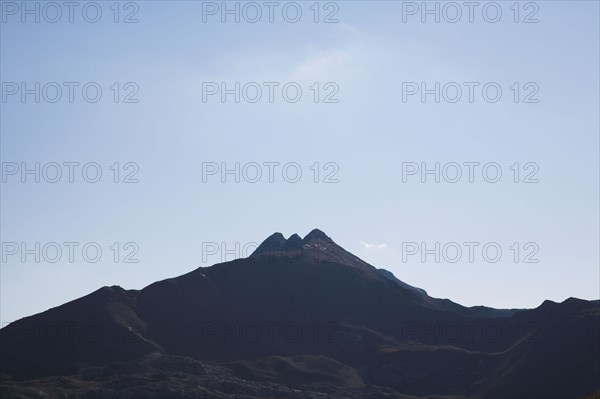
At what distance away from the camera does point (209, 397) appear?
15338cm

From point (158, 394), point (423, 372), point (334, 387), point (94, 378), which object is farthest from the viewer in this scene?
point (423, 372)

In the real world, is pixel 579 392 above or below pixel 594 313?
below

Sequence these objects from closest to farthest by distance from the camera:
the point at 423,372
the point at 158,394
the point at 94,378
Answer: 1. the point at 158,394
2. the point at 94,378
3. the point at 423,372

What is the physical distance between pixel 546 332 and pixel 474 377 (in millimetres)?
19470

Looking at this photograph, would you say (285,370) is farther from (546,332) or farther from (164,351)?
(546,332)

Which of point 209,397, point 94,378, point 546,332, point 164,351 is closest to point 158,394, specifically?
point 209,397

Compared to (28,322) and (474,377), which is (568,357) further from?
(28,322)

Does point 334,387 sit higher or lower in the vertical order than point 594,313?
lower

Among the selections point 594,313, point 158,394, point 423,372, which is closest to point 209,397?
point 158,394

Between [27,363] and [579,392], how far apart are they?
381ft

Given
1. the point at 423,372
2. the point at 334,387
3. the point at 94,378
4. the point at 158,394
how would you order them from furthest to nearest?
the point at 423,372 → the point at 334,387 → the point at 94,378 → the point at 158,394

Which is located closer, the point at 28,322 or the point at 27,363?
the point at 27,363

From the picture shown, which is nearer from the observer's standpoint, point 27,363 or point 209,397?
point 209,397

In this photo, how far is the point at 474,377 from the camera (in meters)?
187
